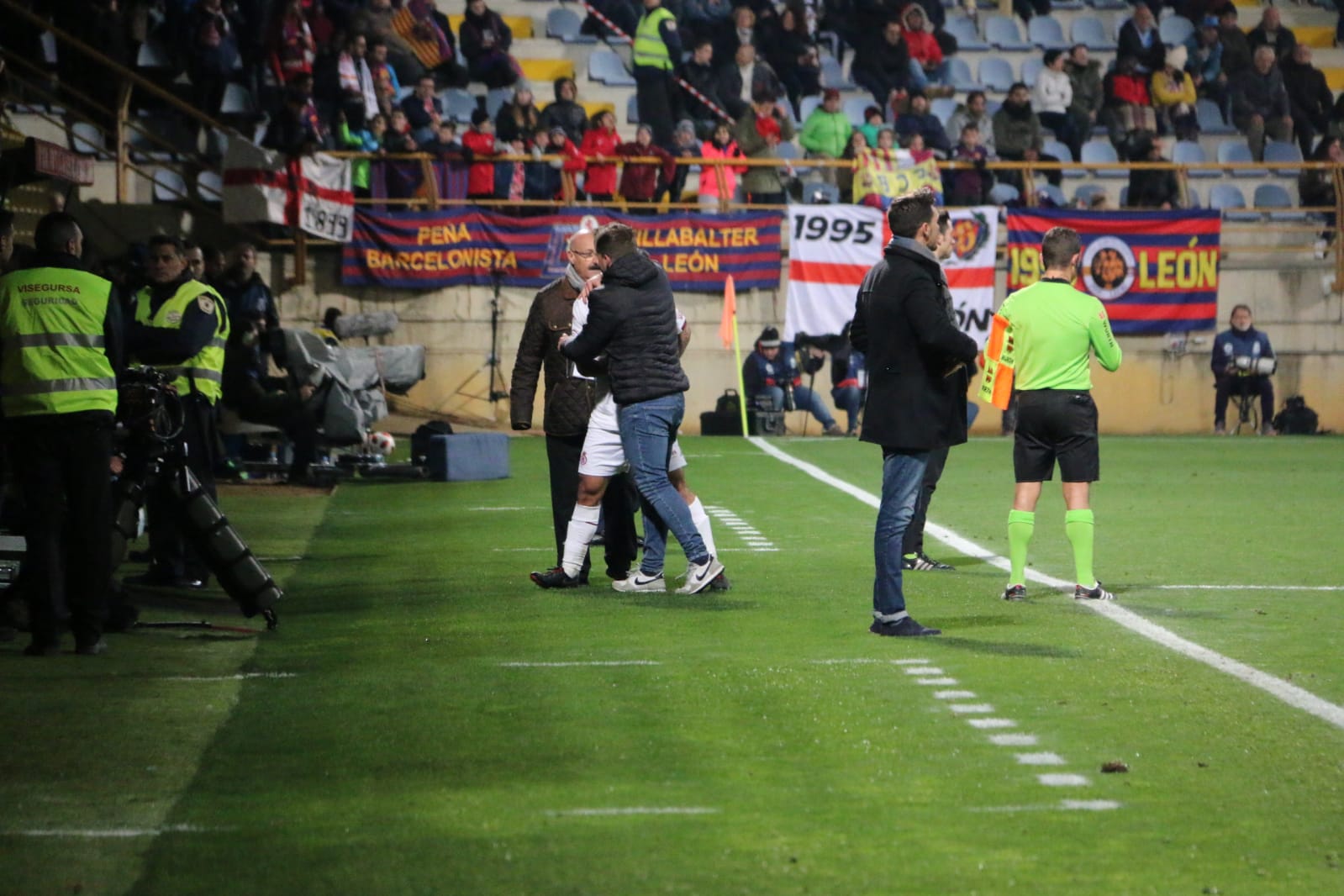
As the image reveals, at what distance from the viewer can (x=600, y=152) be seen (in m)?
26.0

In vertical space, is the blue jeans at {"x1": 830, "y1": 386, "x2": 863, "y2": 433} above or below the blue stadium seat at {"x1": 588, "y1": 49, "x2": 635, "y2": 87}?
below

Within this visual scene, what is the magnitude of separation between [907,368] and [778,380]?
17843mm

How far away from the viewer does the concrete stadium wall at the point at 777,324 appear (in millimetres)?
26047

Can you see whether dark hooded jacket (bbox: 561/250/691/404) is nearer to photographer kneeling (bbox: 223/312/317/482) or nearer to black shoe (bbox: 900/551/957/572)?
black shoe (bbox: 900/551/957/572)

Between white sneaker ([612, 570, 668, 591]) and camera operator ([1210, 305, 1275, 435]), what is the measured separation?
1852 cm

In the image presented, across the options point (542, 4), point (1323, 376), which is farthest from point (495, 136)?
point (1323, 376)

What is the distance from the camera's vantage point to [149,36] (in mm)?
24609

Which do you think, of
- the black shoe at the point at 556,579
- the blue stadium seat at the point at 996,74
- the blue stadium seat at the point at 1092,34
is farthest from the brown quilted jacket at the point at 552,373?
the blue stadium seat at the point at 1092,34

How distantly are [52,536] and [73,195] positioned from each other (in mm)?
13264

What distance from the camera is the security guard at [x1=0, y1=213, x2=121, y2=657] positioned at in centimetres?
796

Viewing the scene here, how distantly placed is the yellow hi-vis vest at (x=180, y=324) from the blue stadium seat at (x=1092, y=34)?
23610mm

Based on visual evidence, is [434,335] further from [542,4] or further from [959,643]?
[959,643]

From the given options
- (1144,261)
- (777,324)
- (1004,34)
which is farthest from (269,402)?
(1004,34)

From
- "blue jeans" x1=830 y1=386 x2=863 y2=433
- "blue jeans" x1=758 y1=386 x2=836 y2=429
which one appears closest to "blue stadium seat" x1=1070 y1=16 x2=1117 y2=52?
"blue jeans" x1=830 y1=386 x2=863 y2=433
